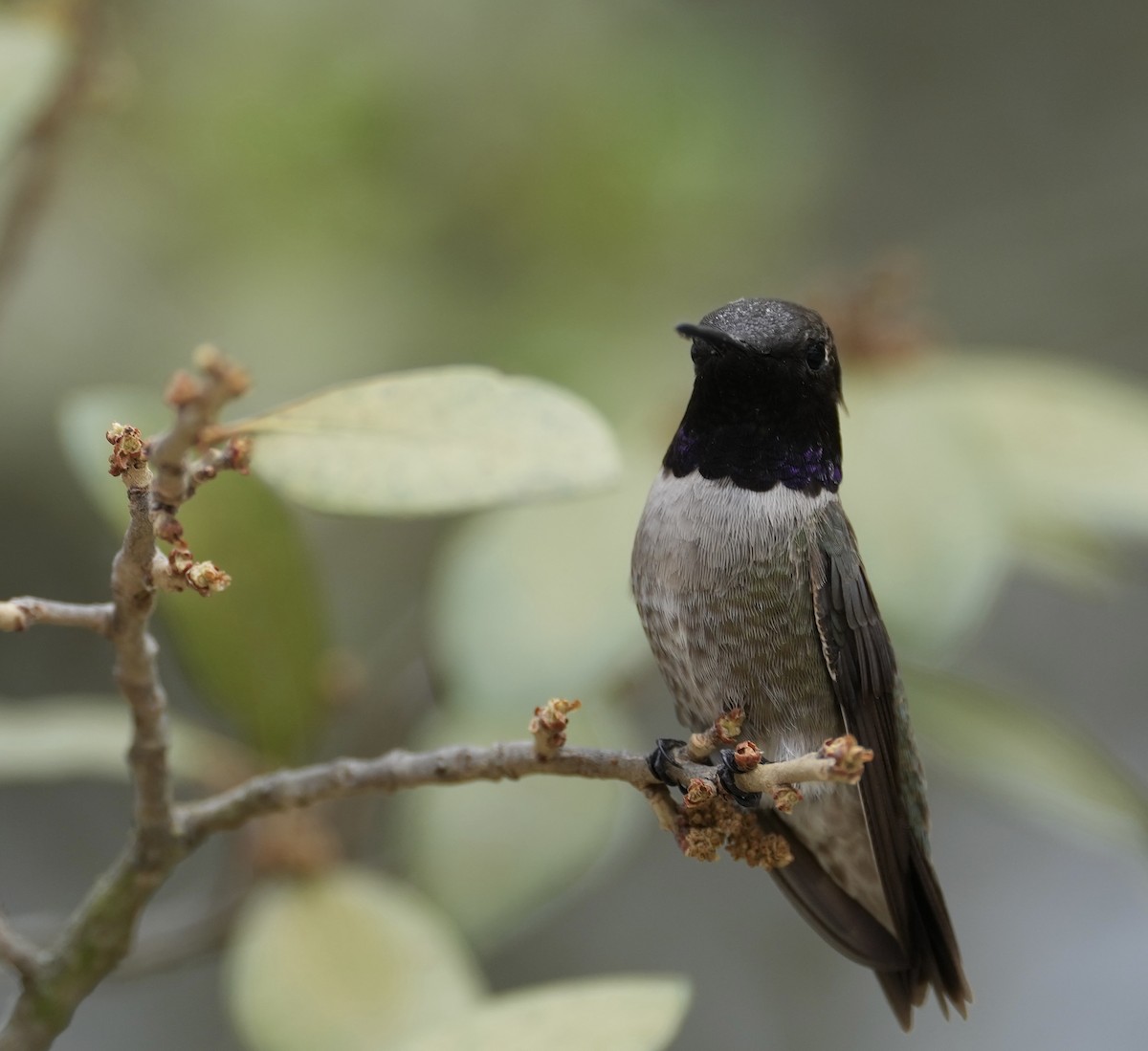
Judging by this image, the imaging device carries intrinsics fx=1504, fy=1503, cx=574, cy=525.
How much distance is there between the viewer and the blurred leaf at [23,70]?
58.2 inches

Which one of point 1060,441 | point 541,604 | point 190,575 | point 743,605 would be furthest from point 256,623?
point 1060,441

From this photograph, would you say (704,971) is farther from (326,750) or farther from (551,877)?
(551,877)

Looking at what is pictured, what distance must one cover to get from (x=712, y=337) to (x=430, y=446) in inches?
10.5

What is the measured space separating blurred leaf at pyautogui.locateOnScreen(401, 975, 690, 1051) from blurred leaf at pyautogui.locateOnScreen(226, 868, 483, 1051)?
1.03 feet

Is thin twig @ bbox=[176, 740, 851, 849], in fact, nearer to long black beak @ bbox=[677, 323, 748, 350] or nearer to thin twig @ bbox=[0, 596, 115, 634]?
thin twig @ bbox=[0, 596, 115, 634]

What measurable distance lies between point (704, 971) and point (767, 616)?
111 inches

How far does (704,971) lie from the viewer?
13.0ft

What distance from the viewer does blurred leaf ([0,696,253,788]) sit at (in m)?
1.60

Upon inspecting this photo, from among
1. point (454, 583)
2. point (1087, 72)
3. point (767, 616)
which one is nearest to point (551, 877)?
point (454, 583)

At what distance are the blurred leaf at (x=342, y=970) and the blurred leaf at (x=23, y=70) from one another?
2.89 feet

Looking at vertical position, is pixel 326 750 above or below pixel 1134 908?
above

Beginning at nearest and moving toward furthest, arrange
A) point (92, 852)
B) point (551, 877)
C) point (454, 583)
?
point (454, 583) → point (551, 877) → point (92, 852)

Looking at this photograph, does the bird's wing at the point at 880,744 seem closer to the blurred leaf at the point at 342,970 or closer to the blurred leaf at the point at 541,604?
the blurred leaf at the point at 541,604

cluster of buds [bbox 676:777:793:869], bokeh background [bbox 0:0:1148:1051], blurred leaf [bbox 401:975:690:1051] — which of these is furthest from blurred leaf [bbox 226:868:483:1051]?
cluster of buds [bbox 676:777:793:869]
